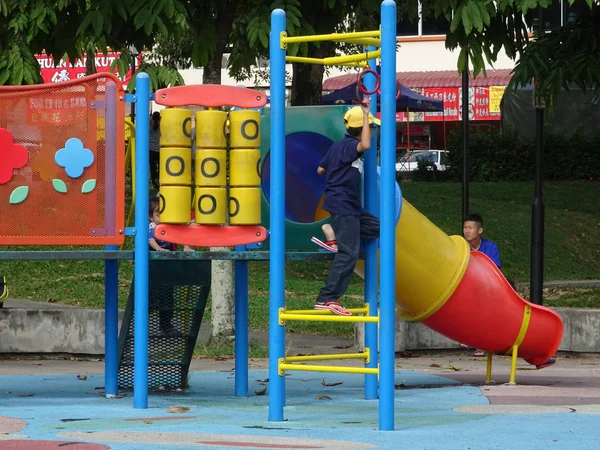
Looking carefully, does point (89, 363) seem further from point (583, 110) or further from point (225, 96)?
point (583, 110)

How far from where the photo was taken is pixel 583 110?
35.6 m

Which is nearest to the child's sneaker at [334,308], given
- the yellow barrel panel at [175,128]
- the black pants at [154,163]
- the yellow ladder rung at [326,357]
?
the yellow ladder rung at [326,357]

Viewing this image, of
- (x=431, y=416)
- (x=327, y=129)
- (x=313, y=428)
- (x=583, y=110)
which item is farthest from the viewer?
(x=583, y=110)

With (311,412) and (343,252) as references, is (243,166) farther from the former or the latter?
(311,412)

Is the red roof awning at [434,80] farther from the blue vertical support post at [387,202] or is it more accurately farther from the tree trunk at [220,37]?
the blue vertical support post at [387,202]

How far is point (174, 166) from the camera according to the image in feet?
26.5

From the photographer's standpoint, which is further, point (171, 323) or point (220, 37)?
point (220, 37)

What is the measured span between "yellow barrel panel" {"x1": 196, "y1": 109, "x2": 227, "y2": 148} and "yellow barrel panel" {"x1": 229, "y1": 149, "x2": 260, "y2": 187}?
13cm

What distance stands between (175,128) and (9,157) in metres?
1.15

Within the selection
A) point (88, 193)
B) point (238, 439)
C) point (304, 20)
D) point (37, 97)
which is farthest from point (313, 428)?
point (304, 20)

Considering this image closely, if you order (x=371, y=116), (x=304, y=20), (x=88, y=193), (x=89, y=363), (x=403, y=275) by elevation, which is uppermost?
(x=304, y=20)

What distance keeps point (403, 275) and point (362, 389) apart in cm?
101

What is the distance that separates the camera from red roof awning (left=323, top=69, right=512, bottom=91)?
41.8m

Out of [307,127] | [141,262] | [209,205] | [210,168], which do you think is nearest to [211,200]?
[209,205]
